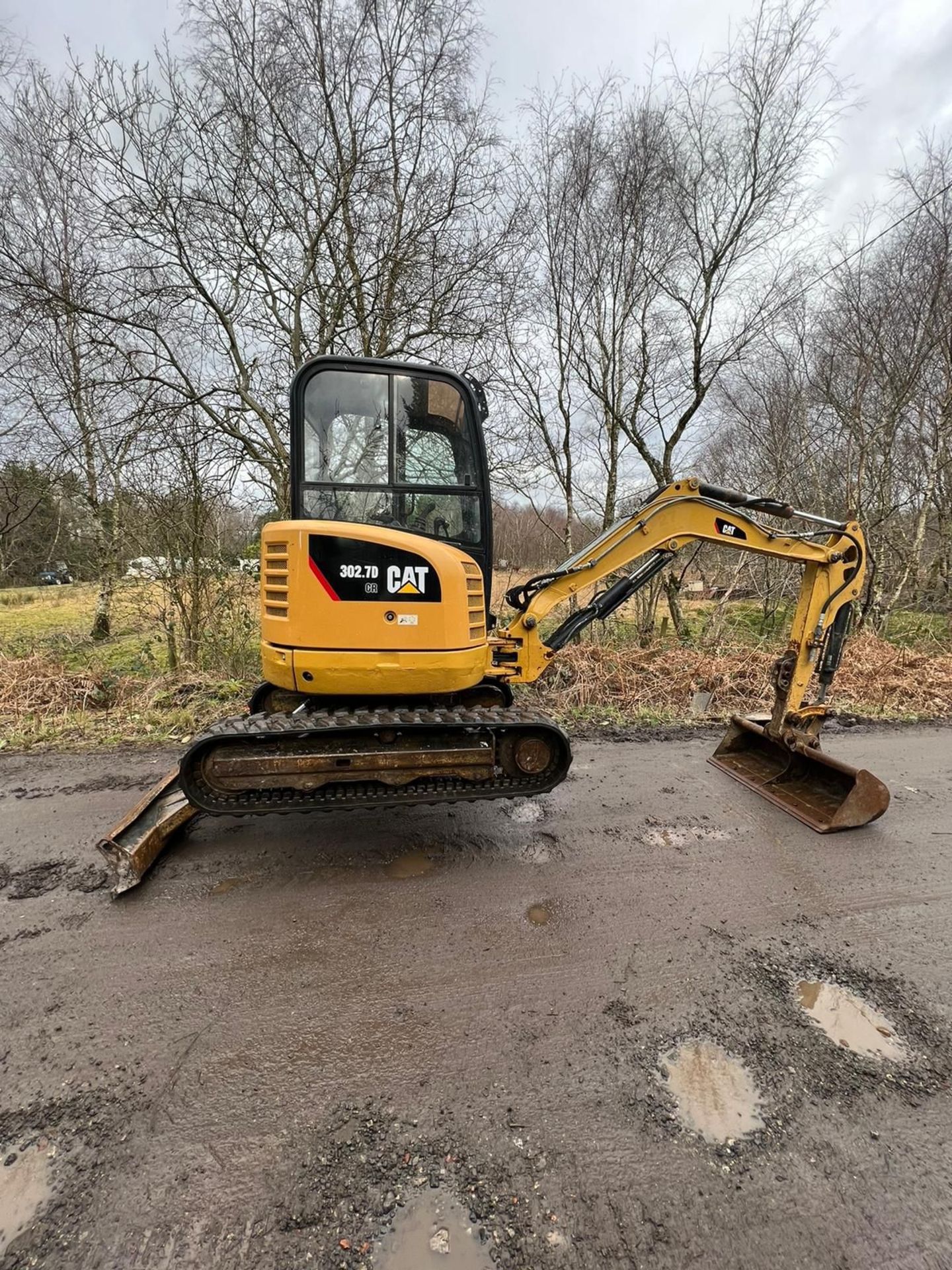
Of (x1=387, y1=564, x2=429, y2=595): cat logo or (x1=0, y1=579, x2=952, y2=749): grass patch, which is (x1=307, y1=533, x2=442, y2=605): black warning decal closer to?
(x1=387, y1=564, x2=429, y2=595): cat logo

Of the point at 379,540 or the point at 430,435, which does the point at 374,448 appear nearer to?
the point at 430,435

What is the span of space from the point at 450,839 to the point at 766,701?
5.10 meters

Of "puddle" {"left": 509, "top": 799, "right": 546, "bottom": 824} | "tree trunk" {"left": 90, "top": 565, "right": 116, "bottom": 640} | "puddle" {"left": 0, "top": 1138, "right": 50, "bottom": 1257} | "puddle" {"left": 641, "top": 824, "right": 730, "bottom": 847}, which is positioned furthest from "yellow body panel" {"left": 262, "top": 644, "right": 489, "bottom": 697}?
"tree trunk" {"left": 90, "top": 565, "right": 116, "bottom": 640}

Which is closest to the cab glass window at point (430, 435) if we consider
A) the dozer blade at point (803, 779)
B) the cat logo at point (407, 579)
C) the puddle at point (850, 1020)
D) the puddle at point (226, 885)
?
the cat logo at point (407, 579)

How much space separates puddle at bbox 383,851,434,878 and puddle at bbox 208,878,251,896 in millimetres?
808

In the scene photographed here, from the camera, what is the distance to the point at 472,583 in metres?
3.44

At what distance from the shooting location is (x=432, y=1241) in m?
1.54

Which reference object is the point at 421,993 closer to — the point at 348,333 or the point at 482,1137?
the point at 482,1137

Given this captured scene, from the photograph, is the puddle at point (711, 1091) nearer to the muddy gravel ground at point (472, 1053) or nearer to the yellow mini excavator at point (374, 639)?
the muddy gravel ground at point (472, 1053)

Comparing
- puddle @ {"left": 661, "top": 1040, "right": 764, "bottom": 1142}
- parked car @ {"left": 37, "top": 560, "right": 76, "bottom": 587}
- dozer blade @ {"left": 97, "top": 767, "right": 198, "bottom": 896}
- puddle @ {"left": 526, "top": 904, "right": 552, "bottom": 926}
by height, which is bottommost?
puddle @ {"left": 661, "top": 1040, "right": 764, "bottom": 1142}

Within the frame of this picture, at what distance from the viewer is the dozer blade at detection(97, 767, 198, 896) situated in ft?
10.0

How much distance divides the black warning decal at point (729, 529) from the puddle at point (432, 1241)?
4.05 m

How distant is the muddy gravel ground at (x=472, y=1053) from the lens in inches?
62.8

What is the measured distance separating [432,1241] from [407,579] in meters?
2.61
